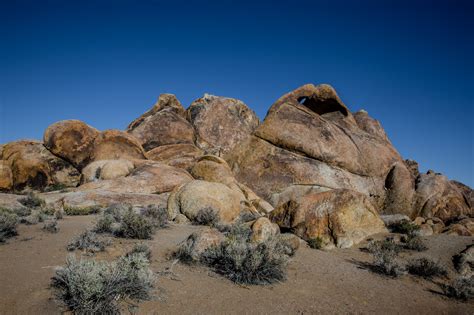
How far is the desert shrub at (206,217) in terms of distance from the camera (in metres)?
11.2

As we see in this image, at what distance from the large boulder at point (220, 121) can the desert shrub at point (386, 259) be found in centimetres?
3094

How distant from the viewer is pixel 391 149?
839 inches

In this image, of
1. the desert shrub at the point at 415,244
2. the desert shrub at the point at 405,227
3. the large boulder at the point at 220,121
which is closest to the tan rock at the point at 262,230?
the desert shrub at the point at 415,244

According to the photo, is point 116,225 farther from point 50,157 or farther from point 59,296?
point 50,157

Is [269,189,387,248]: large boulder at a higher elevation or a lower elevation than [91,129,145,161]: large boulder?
lower

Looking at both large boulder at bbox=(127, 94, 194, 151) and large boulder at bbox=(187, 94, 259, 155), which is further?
large boulder at bbox=(187, 94, 259, 155)

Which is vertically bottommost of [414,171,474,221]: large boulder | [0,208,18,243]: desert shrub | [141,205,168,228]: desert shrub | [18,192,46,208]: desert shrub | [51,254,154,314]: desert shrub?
[18,192,46,208]: desert shrub

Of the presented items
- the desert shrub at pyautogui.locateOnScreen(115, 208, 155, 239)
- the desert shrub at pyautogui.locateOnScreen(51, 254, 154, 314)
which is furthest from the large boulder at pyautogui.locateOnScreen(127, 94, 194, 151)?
the desert shrub at pyautogui.locateOnScreen(51, 254, 154, 314)

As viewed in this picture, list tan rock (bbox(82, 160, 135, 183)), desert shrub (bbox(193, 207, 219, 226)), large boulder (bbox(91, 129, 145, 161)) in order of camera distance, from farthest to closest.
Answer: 1. large boulder (bbox(91, 129, 145, 161))
2. tan rock (bbox(82, 160, 135, 183))
3. desert shrub (bbox(193, 207, 219, 226))

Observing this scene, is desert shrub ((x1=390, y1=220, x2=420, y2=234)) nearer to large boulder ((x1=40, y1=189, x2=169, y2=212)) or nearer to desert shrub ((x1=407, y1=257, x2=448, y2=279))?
desert shrub ((x1=407, y1=257, x2=448, y2=279))

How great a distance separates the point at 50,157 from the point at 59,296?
27.1 meters

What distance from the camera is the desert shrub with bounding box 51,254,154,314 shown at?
4.10 m

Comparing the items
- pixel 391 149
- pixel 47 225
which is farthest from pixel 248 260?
pixel 391 149

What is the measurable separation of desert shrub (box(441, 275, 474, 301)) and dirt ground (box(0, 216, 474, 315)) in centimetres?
14
